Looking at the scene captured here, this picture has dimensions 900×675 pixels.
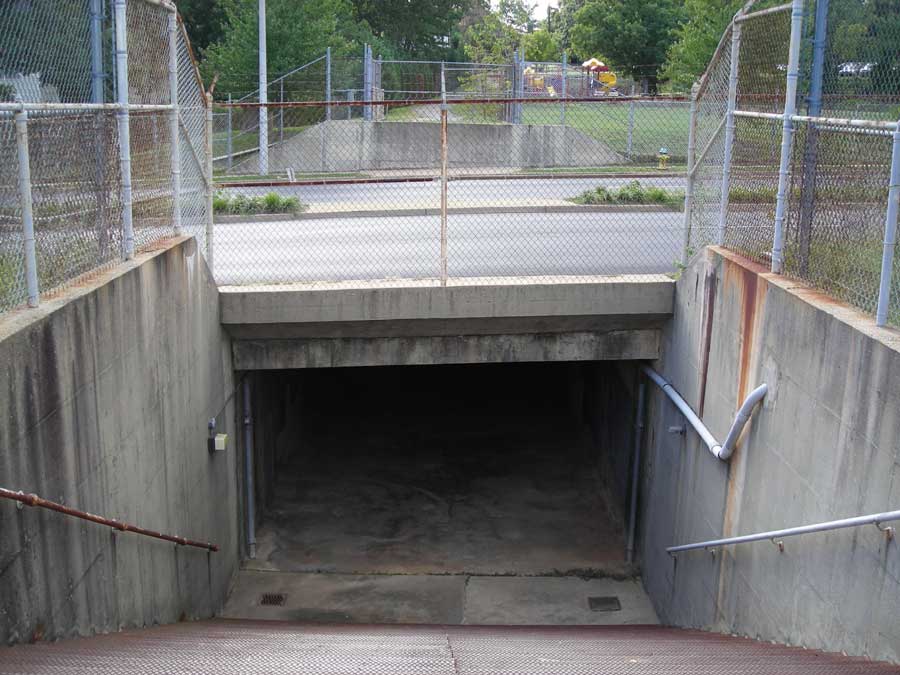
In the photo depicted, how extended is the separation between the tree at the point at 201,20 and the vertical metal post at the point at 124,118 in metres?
29.6

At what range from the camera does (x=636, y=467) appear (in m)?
11.5

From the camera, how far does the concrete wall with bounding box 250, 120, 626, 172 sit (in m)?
23.1

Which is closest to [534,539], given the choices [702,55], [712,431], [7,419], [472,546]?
[472,546]

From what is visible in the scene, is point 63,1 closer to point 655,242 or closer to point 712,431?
point 712,431

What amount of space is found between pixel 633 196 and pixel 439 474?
19.5 feet

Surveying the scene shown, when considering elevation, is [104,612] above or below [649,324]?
below

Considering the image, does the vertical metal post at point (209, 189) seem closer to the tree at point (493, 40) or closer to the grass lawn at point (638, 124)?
the grass lawn at point (638, 124)

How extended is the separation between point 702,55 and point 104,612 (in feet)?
67.7

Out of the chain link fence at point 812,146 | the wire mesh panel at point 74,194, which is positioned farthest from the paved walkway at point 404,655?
the wire mesh panel at point 74,194

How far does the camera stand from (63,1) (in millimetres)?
6477

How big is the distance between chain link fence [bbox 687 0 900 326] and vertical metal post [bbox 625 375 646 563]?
239cm

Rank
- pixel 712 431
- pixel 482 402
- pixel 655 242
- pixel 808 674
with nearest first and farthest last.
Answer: pixel 808 674
pixel 712 431
pixel 655 242
pixel 482 402

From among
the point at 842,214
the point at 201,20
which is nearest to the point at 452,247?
A: the point at 842,214

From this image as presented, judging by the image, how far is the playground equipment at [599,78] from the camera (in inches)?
1195
